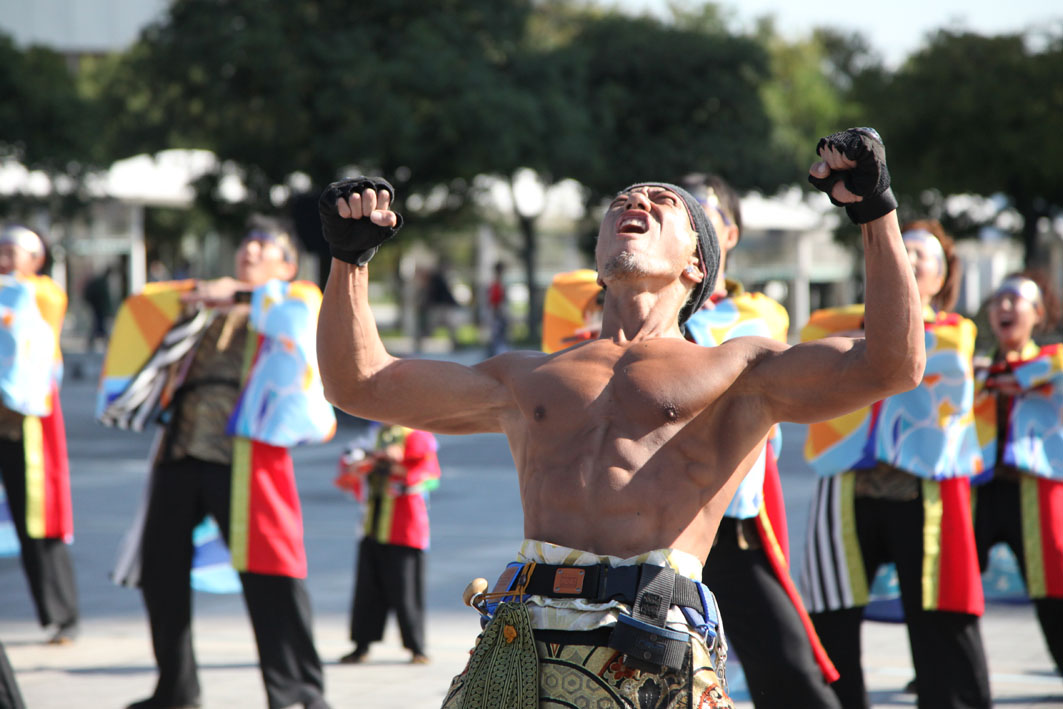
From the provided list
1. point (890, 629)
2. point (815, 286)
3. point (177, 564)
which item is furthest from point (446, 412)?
point (815, 286)

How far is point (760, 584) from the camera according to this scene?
387cm

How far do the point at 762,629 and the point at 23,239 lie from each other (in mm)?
4382

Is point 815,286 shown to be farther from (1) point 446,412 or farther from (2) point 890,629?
(1) point 446,412

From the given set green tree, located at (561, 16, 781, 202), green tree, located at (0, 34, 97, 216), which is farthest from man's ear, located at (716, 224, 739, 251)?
green tree, located at (561, 16, 781, 202)

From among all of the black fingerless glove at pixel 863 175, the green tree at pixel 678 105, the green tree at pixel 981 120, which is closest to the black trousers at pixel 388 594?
the black fingerless glove at pixel 863 175

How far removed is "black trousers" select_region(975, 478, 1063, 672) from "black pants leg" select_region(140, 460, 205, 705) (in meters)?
3.12

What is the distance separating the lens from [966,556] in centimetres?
451

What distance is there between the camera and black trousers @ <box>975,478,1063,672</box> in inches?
208

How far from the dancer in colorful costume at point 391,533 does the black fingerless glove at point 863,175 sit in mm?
3980

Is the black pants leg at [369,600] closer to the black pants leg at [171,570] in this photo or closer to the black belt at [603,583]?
the black pants leg at [171,570]

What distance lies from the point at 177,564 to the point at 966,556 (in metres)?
2.88

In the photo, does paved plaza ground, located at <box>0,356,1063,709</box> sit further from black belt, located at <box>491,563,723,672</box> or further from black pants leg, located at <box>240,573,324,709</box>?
black belt, located at <box>491,563,723,672</box>

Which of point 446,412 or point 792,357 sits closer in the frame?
point 792,357

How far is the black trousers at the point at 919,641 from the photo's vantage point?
4.50 meters
